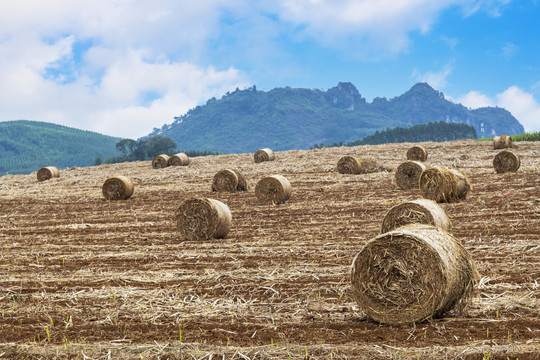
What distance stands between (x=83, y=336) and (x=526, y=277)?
659 cm

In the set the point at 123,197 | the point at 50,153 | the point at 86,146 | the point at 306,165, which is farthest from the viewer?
the point at 86,146

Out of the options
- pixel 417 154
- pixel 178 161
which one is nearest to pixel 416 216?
pixel 417 154

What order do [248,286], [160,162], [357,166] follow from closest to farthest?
[248,286] < [357,166] < [160,162]

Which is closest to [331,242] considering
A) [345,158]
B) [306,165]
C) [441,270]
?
[441,270]

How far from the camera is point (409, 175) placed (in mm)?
21500

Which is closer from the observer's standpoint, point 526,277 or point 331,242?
point 526,277

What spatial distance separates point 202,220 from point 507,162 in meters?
17.6

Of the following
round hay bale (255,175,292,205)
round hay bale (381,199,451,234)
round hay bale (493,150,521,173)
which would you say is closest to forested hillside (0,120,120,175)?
round hay bale (255,175,292,205)

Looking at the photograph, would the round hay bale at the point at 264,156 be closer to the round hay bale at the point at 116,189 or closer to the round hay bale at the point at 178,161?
the round hay bale at the point at 178,161

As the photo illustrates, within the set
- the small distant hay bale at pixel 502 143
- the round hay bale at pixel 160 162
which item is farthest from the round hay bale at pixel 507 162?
the round hay bale at pixel 160 162

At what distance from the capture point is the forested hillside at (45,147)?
150250 millimetres

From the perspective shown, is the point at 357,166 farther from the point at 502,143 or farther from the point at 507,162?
the point at 502,143

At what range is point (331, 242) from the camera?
1190 centimetres

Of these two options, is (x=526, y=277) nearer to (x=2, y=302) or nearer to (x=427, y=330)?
(x=427, y=330)
